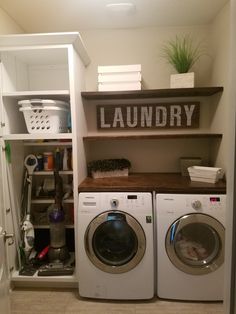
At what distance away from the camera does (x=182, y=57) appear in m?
2.25

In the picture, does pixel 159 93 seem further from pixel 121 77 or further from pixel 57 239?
pixel 57 239

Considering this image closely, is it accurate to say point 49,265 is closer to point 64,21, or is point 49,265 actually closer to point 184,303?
point 184,303

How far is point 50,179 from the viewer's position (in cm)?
253

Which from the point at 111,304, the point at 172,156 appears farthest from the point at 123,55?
the point at 111,304

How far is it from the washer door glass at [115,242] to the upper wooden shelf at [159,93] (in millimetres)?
1105

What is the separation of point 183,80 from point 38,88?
148 centimetres

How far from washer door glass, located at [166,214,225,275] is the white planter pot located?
3.91 ft

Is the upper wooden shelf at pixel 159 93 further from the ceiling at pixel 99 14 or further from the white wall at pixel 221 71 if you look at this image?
the ceiling at pixel 99 14

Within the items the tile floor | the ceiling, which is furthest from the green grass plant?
the tile floor

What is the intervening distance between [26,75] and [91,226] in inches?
66.0

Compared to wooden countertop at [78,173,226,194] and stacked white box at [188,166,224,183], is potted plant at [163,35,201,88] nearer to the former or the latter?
stacked white box at [188,166,224,183]

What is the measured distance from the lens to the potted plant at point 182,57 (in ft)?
7.33

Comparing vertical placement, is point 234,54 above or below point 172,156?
above

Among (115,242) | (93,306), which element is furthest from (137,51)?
(93,306)
